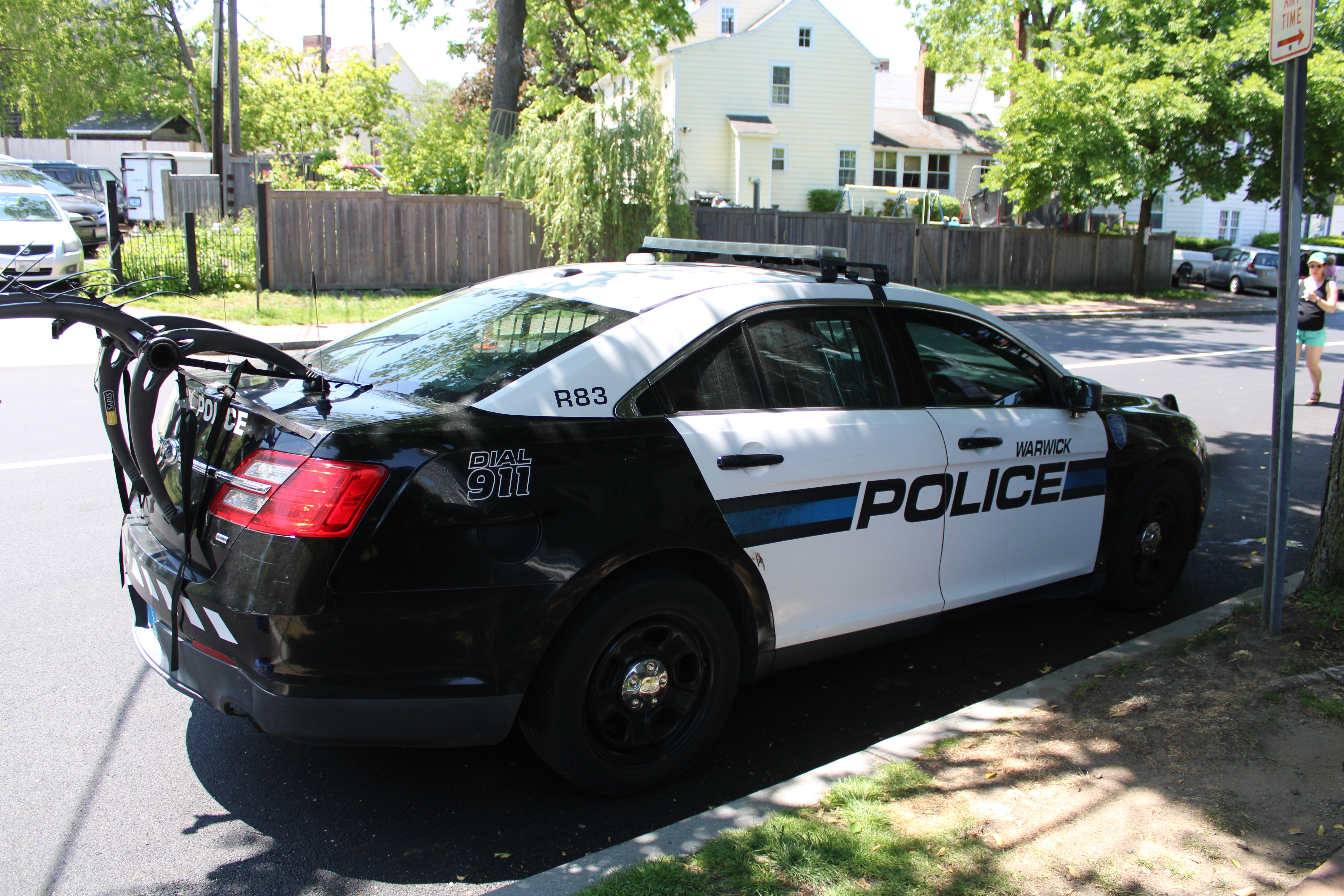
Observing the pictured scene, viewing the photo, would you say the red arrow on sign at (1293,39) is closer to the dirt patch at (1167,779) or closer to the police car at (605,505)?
the police car at (605,505)

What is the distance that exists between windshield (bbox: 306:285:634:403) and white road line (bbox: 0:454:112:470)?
4222 mm

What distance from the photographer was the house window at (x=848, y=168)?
3928cm

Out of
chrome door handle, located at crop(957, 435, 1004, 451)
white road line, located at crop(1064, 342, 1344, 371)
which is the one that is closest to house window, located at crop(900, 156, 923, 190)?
white road line, located at crop(1064, 342, 1344, 371)

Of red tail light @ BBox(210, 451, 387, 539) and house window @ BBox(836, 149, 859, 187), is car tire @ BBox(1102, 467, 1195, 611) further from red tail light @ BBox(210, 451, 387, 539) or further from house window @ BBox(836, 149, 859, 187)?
house window @ BBox(836, 149, 859, 187)

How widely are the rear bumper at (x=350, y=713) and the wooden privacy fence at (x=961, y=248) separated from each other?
19.5m

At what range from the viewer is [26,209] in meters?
17.7

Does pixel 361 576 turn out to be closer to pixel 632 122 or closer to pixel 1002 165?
pixel 632 122

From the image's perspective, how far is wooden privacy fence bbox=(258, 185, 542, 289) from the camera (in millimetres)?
18484

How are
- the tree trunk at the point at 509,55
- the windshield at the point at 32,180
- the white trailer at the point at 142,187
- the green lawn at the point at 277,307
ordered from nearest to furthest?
1. the green lawn at the point at 277,307
2. the white trailer at the point at 142,187
3. the windshield at the point at 32,180
4. the tree trunk at the point at 509,55

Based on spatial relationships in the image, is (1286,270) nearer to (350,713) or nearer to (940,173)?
(350,713)

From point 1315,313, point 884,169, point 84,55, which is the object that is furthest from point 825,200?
point 84,55

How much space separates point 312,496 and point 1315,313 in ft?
40.1

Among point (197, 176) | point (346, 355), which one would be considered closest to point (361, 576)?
point (346, 355)

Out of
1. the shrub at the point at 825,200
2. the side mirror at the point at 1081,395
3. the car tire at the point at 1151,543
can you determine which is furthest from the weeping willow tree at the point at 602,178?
the shrub at the point at 825,200
